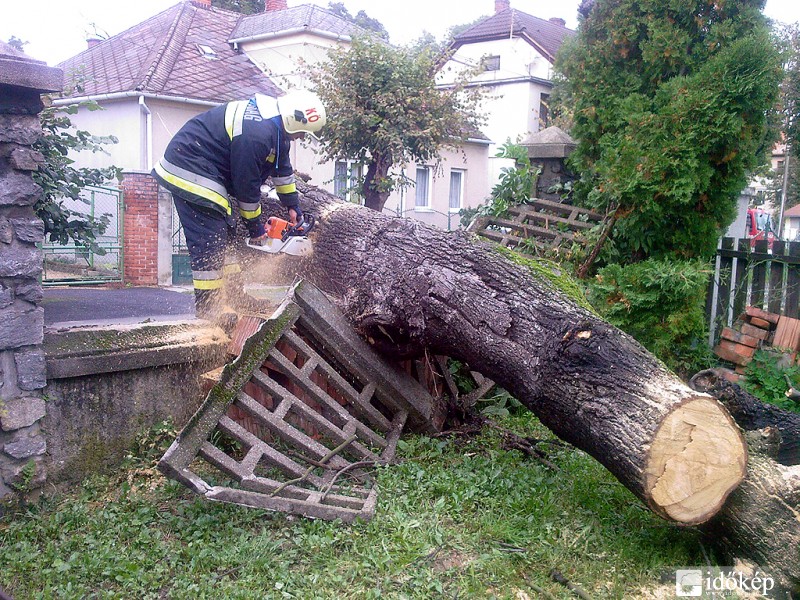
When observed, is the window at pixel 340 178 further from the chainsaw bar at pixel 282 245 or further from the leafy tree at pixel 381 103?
the chainsaw bar at pixel 282 245

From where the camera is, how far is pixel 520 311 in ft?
11.6

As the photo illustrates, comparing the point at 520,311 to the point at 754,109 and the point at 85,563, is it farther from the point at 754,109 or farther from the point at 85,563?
the point at 754,109

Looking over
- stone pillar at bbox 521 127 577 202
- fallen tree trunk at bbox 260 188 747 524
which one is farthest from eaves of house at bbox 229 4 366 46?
fallen tree trunk at bbox 260 188 747 524

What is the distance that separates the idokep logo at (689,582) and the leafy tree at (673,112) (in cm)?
361

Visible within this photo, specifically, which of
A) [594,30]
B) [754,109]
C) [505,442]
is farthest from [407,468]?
[594,30]

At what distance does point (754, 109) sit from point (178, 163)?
15.0 ft

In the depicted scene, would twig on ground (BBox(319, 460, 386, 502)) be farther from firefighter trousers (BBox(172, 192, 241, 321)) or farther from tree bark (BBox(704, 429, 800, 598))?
tree bark (BBox(704, 429, 800, 598))

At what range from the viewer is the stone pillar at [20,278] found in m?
3.29

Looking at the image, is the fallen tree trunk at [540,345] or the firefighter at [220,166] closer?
the fallen tree trunk at [540,345]

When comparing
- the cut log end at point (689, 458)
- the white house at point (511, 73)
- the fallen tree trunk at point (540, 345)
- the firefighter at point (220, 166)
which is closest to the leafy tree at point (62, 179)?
the firefighter at point (220, 166)

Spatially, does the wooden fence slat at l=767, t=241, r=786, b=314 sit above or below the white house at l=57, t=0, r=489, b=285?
below

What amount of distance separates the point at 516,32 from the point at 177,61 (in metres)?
13.0

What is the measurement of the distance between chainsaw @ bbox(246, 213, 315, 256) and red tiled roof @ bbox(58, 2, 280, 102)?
7.87m

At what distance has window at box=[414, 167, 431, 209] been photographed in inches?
671
